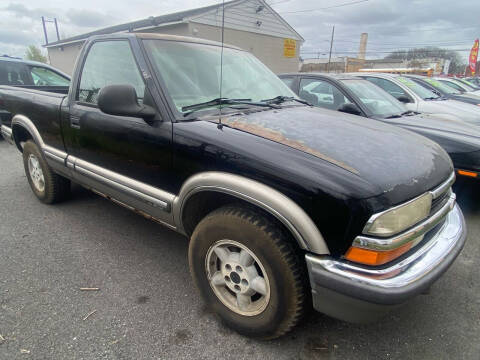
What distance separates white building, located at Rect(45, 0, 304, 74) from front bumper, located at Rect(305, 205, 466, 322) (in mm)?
15260

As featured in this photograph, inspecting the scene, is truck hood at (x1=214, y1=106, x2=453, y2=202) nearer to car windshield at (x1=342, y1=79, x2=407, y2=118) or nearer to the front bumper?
the front bumper

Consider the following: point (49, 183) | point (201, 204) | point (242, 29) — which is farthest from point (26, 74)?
point (242, 29)

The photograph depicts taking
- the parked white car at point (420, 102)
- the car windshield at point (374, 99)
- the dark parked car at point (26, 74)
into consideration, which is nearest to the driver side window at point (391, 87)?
the parked white car at point (420, 102)

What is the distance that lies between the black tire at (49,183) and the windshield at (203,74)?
2.08 meters

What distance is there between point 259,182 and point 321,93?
3.76 meters

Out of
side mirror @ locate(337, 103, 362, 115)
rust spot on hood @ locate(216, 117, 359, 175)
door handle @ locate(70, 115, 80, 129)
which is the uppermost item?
rust spot on hood @ locate(216, 117, 359, 175)

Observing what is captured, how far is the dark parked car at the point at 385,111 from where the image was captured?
11.7ft

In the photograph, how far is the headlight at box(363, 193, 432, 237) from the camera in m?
1.49

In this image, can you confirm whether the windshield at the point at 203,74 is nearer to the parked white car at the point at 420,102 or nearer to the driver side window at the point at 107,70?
the driver side window at the point at 107,70

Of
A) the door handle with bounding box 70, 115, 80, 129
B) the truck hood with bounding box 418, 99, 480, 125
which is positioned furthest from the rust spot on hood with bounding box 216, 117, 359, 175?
the truck hood with bounding box 418, 99, 480, 125

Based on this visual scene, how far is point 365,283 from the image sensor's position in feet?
4.84

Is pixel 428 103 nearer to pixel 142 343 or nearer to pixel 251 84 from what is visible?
pixel 251 84

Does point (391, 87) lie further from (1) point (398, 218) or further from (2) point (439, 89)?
(1) point (398, 218)

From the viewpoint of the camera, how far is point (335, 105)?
478 cm
